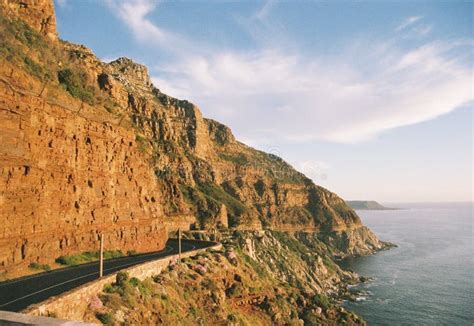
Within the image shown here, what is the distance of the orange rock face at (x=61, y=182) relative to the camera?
22.9 m

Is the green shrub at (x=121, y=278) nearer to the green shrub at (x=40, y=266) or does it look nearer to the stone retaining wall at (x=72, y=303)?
the stone retaining wall at (x=72, y=303)

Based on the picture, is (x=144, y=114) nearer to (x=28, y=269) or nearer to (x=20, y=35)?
(x=20, y=35)

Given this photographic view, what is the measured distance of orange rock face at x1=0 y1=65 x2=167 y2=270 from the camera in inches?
900

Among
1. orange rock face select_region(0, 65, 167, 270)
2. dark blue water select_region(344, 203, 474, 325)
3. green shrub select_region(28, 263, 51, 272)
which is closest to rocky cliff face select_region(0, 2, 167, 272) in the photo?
orange rock face select_region(0, 65, 167, 270)

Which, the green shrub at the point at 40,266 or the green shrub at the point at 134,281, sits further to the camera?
the green shrub at the point at 134,281

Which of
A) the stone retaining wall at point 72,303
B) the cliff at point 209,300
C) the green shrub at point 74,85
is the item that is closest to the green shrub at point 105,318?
the cliff at point 209,300

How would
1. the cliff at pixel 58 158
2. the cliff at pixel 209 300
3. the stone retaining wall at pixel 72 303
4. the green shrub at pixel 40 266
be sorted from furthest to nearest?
the green shrub at pixel 40 266
the cliff at pixel 58 158
the cliff at pixel 209 300
the stone retaining wall at pixel 72 303

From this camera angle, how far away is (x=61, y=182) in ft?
92.8

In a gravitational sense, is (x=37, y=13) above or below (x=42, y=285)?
above

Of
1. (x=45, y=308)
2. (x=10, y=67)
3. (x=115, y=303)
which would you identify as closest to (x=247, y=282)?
(x=115, y=303)

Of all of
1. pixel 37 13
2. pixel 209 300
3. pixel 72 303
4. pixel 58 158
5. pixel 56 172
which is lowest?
pixel 209 300

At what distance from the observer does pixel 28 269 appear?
23375 millimetres

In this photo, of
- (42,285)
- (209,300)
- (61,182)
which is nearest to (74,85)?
(61,182)

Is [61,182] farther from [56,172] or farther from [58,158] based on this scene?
[58,158]
